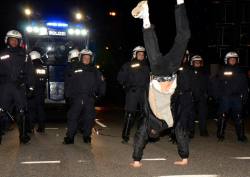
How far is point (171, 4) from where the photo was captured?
35.4 meters

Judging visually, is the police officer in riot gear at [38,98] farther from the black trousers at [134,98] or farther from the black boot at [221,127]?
the black boot at [221,127]

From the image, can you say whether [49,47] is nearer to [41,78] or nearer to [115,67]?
[41,78]

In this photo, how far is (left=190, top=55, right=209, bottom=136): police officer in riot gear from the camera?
10.7 metres

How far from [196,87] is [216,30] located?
960 inches

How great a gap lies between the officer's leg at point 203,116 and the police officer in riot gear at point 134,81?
1.97m

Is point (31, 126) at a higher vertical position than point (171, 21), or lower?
lower

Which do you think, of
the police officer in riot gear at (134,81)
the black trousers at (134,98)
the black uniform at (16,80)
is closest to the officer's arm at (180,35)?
the police officer in riot gear at (134,81)

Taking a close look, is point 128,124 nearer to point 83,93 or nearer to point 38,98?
point 83,93

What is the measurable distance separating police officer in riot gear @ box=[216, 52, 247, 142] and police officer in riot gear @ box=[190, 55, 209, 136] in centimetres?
66

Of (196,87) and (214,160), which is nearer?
(214,160)

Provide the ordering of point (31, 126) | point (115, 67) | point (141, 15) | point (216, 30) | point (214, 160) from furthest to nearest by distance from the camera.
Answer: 1. point (115, 67)
2. point (216, 30)
3. point (31, 126)
4. point (214, 160)
5. point (141, 15)

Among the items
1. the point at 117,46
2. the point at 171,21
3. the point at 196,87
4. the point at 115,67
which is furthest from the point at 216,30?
the point at 196,87

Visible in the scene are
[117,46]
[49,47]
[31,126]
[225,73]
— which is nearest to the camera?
[225,73]

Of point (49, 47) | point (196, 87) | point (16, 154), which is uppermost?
point (49, 47)
